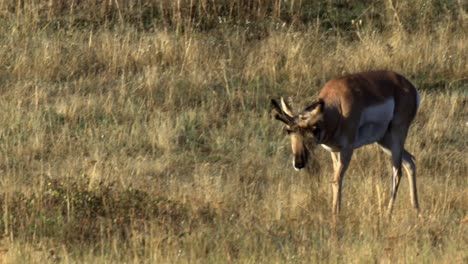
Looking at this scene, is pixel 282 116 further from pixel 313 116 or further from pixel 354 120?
pixel 354 120

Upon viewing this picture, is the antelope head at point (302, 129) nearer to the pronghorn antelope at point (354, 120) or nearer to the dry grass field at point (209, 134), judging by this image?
the pronghorn antelope at point (354, 120)

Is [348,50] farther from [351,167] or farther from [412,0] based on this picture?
[351,167]

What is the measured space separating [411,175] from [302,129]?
1410mm

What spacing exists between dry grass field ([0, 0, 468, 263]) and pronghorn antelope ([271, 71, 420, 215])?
25 centimetres

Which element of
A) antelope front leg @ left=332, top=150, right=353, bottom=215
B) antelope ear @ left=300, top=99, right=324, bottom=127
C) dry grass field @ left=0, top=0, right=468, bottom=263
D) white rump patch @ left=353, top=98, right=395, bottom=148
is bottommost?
dry grass field @ left=0, top=0, right=468, bottom=263

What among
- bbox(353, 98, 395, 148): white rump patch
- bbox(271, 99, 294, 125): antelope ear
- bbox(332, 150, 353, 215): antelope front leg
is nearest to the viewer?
bbox(271, 99, 294, 125): antelope ear

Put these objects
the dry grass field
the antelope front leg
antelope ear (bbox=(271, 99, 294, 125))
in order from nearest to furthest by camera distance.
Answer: the dry grass field, antelope ear (bbox=(271, 99, 294, 125)), the antelope front leg

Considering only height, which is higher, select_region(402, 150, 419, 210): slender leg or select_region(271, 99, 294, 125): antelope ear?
select_region(271, 99, 294, 125): antelope ear

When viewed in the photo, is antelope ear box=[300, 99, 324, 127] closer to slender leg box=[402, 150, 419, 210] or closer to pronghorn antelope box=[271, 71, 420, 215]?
pronghorn antelope box=[271, 71, 420, 215]

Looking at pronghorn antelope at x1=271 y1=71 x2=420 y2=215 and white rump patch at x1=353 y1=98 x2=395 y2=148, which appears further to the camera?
white rump patch at x1=353 y1=98 x2=395 y2=148

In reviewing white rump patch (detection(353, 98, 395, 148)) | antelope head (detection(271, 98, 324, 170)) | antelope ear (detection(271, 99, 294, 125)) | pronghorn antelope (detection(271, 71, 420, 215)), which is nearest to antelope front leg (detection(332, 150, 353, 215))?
pronghorn antelope (detection(271, 71, 420, 215))

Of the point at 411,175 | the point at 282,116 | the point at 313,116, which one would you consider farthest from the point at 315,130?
the point at 411,175

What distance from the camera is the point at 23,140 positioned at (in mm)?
12375

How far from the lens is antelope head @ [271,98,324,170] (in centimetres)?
975
